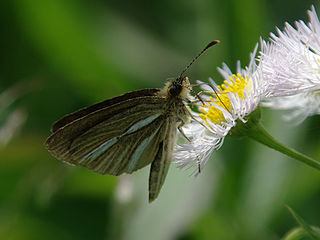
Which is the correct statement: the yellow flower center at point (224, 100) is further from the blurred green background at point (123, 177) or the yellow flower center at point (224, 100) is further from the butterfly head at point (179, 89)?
the blurred green background at point (123, 177)

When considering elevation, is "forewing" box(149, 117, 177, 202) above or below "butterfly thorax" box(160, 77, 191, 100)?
below

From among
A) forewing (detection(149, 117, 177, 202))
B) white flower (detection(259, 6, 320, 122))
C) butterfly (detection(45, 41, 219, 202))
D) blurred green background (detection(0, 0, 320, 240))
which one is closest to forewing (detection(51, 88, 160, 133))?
butterfly (detection(45, 41, 219, 202))

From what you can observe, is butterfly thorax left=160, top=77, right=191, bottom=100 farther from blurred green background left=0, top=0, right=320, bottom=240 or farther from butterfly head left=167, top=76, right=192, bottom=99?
blurred green background left=0, top=0, right=320, bottom=240

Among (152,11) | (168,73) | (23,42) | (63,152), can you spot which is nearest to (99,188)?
(63,152)

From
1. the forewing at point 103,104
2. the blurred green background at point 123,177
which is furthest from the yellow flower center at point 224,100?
the blurred green background at point 123,177

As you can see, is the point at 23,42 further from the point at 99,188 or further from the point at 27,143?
the point at 99,188

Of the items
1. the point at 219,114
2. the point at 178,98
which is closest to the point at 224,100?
the point at 219,114
